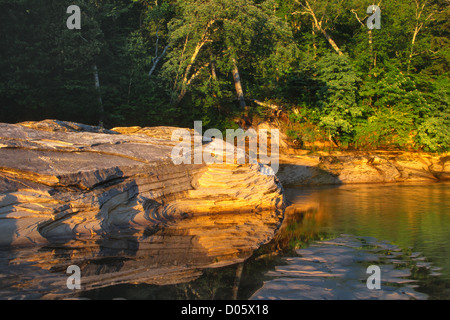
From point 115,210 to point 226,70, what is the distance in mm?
11834

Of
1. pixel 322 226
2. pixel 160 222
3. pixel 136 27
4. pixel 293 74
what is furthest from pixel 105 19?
pixel 322 226

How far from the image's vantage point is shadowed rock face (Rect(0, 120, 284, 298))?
4.39 meters

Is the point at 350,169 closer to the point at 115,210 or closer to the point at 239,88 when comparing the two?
the point at 239,88

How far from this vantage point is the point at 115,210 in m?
6.47

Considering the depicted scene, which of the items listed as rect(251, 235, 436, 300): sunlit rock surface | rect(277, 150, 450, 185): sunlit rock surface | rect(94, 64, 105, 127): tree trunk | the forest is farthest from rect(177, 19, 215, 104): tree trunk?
rect(251, 235, 436, 300): sunlit rock surface

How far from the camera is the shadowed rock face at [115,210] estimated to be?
439cm

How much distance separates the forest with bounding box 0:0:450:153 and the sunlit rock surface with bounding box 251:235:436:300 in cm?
1101

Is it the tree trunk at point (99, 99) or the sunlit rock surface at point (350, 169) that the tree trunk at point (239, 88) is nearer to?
the sunlit rock surface at point (350, 169)

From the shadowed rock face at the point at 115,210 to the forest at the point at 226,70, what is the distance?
6.48 metres

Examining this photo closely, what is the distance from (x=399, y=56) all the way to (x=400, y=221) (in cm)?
1522

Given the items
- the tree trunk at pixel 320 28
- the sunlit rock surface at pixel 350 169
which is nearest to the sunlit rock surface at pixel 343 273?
the sunlit rock surface at pixel 350 169

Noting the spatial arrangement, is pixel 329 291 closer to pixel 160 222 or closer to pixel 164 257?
pixel 164 257

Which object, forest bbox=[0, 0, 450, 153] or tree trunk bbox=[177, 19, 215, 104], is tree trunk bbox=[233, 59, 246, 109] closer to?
forest bbox=[0, 0, 450, 153]

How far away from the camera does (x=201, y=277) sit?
13.3 feet
